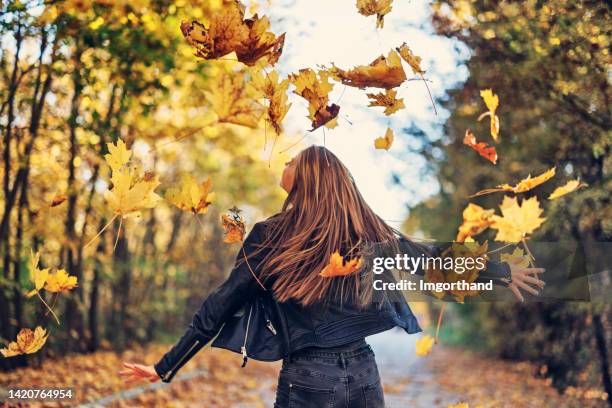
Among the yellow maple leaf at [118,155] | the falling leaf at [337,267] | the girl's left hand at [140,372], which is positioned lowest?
the girl's left hand at [140,372]

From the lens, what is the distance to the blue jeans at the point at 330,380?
2.48 metres

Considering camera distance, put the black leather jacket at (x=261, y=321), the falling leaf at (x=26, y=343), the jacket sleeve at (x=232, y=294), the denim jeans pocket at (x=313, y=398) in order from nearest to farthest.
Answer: the denim jeans pocket at (x=313, y=398) → the black leather jacket at (x=261, y=321) → the jacket sleeve at (x=232, y=294) → the falling leaf at (x=26, y=343)

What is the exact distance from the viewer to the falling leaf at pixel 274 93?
120 inches

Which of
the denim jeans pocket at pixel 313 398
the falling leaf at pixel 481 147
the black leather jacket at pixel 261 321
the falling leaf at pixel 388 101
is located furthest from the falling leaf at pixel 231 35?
the denim jeans pocket at pixel 313 398

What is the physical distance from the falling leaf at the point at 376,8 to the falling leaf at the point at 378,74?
0.27m

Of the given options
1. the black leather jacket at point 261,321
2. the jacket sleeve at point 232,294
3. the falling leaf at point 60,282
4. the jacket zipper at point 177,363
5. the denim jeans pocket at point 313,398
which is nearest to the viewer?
the denim jeans pocket at point 313,398

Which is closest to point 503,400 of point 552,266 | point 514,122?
point 552,266

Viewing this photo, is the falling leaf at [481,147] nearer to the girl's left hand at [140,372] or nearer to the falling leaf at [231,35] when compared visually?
the falling leaf at [231,35]

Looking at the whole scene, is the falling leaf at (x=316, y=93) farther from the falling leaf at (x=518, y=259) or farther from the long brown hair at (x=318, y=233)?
the falling leaf at (x=518, y=259)

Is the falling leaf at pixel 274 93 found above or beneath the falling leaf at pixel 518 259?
above

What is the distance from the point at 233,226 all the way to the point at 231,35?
2.84 ft

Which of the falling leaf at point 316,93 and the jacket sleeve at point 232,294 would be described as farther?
the falling leaf at point 316,93

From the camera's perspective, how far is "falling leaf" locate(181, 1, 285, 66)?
2902 mm

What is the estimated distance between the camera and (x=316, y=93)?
306 cm
